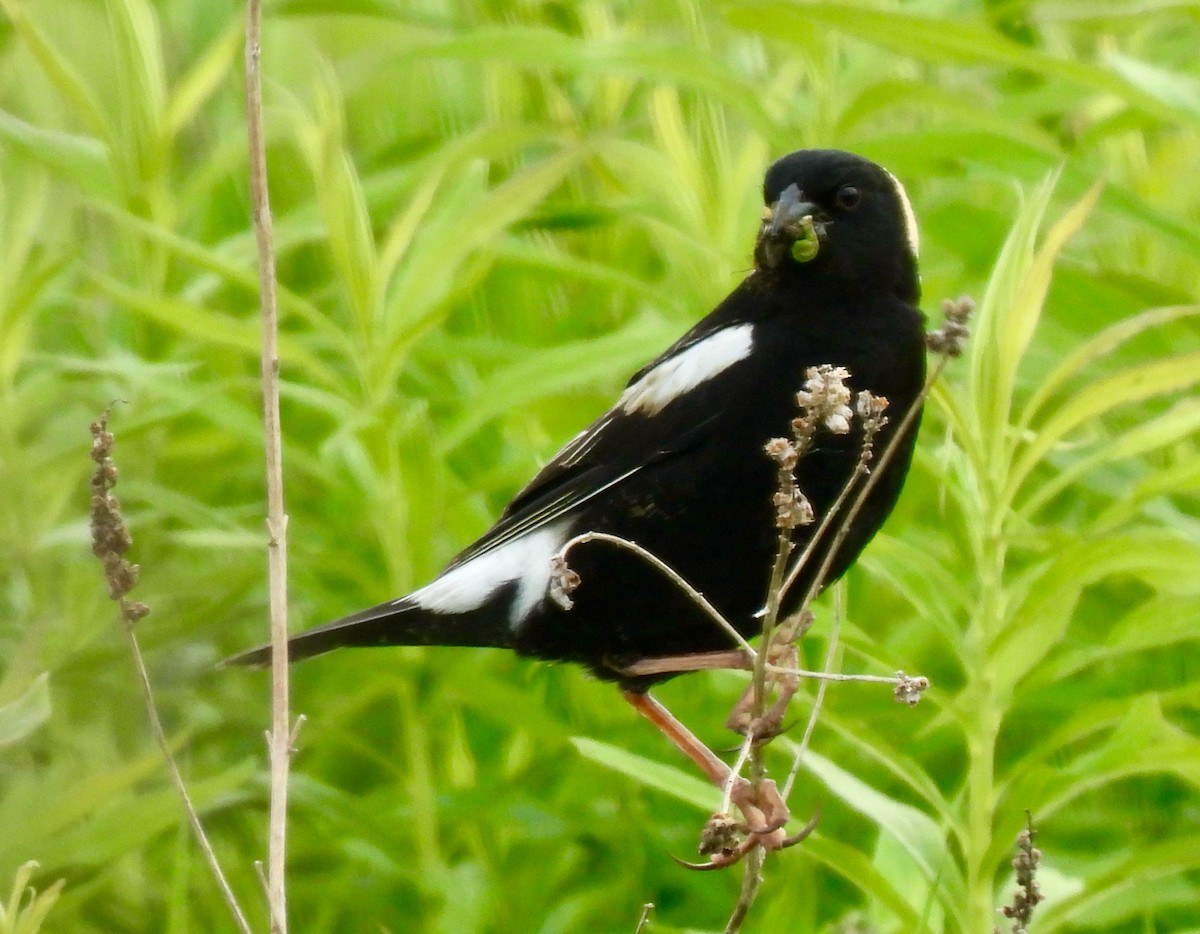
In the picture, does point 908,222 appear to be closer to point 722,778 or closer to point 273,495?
point 722,778

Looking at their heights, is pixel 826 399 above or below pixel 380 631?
below

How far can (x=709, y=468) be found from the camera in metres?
2.83

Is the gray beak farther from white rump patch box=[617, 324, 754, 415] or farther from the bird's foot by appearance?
the bird's foot

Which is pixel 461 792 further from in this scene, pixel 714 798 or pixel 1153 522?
pixel 1153 522

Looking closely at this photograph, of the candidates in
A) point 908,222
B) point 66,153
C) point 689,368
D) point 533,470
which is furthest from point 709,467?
point 66,153

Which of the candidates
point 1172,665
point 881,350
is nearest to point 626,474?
point 881,350

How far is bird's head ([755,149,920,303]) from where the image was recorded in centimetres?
291

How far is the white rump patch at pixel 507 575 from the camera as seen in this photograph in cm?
297

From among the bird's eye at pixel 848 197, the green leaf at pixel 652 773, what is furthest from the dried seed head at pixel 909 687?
the bird's eye at pixel 848 197

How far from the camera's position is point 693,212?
10.9 ft

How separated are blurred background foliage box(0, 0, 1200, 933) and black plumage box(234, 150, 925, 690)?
10 cm

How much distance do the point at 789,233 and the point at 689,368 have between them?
278 millimetres

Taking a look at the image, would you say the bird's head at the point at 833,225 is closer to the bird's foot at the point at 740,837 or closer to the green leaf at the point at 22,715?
the bird's foot at the point at 740,837

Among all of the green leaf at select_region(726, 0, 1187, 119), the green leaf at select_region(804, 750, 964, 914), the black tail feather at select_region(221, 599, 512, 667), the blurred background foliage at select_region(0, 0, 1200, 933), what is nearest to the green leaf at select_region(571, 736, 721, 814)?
the blurred background foliage at select_region(0, 0, 1200, 933)
